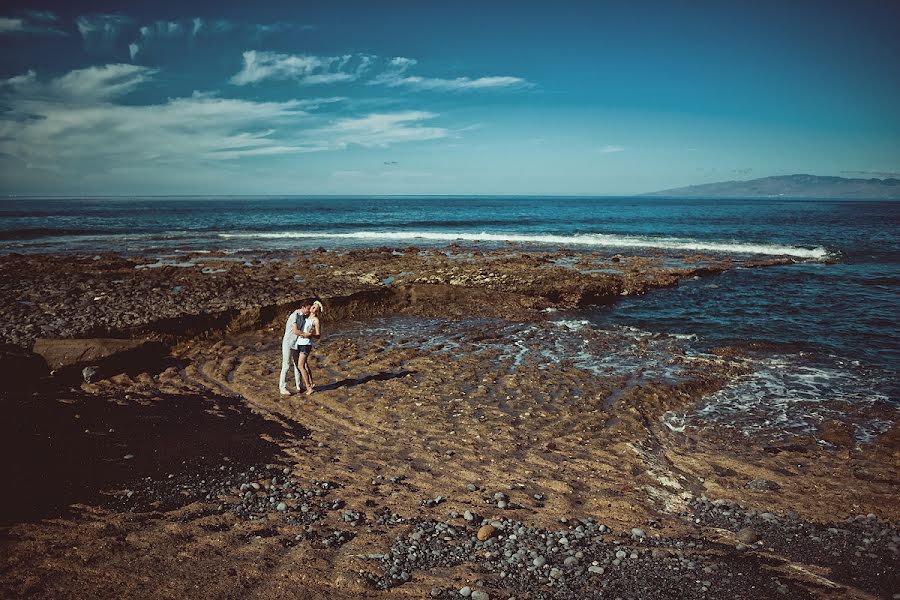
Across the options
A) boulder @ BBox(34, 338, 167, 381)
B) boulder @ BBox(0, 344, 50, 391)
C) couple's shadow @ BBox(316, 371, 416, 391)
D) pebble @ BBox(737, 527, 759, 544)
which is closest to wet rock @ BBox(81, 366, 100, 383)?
boulder @ BBox(34, 338, 167, 381)

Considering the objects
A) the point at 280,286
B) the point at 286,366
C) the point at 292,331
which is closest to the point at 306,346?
the point at 292,331

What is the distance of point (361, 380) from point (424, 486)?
4.77m

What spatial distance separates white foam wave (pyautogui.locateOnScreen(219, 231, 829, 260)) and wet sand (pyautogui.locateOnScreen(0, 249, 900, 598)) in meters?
27.3

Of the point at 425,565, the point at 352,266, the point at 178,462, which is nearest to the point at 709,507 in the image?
the point at 425,565

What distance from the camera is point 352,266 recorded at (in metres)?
26.6

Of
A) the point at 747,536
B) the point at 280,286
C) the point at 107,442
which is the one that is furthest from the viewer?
the point at 280,286

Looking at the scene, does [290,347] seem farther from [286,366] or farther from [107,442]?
[107,442]

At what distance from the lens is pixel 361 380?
11.2 metres

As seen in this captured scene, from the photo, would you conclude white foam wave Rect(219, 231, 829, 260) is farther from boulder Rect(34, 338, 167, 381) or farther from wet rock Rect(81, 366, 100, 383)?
wet rock Rect(81, 366, 100, 383)

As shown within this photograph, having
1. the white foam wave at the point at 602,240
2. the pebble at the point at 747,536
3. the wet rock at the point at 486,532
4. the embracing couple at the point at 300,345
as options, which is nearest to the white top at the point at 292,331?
the embracing couple at the point at 300,345

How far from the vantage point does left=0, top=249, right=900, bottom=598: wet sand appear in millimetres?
4895

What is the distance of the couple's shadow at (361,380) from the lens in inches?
425

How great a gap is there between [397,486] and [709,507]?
14.4ft

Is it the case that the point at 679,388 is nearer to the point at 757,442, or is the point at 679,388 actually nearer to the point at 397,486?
the point at 757,442
